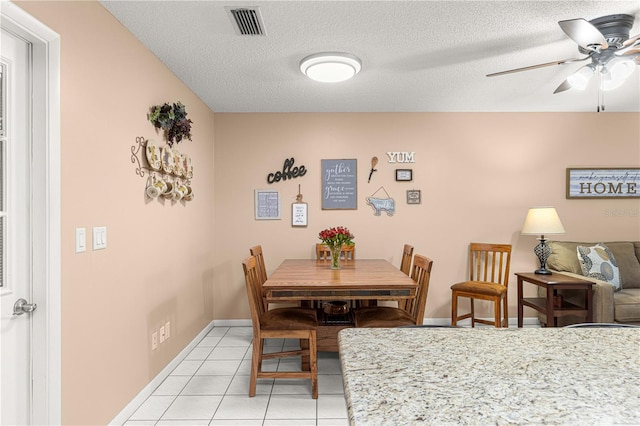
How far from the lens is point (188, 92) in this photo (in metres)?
3.39

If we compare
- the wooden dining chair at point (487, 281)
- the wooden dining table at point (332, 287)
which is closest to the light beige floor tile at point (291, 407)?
the wooden dining table at point (332, 287)

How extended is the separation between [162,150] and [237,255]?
1739 millimetres

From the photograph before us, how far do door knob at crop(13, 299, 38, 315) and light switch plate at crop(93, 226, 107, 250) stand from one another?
1.43 ft

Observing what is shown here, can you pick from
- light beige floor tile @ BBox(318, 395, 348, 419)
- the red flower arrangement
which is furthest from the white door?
the red flower arrangement

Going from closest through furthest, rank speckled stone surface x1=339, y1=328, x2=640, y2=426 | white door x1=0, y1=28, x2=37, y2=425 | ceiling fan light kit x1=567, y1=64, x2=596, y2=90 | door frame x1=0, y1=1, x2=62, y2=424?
speckled stone surface x1=339, y1=328, x2=640, y2=426, white door x1=0, y1=28, x2=37, y2=425, door frame x1=0, y1=1, x2=62, y2=424, ceiling fan light kit x1=567, y1=64, x2=596, y2=90

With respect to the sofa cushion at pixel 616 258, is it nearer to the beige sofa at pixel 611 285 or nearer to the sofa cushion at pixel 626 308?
the beige sofa at pixel 611 285

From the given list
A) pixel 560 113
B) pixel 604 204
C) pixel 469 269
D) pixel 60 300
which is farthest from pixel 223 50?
pixel 604 204

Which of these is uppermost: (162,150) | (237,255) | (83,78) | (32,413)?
(83,78)

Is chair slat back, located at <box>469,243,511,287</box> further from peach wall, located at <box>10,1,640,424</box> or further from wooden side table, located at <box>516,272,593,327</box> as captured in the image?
wooden side table, located at <box>516,272,593,327</box>

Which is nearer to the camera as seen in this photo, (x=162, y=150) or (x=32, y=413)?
(x=32, y=413)

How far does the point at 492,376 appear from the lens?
86 centimetres

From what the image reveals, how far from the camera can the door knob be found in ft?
5.14

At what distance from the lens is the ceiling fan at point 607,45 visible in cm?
192

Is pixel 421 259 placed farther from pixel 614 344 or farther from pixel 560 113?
pixel 560 113
